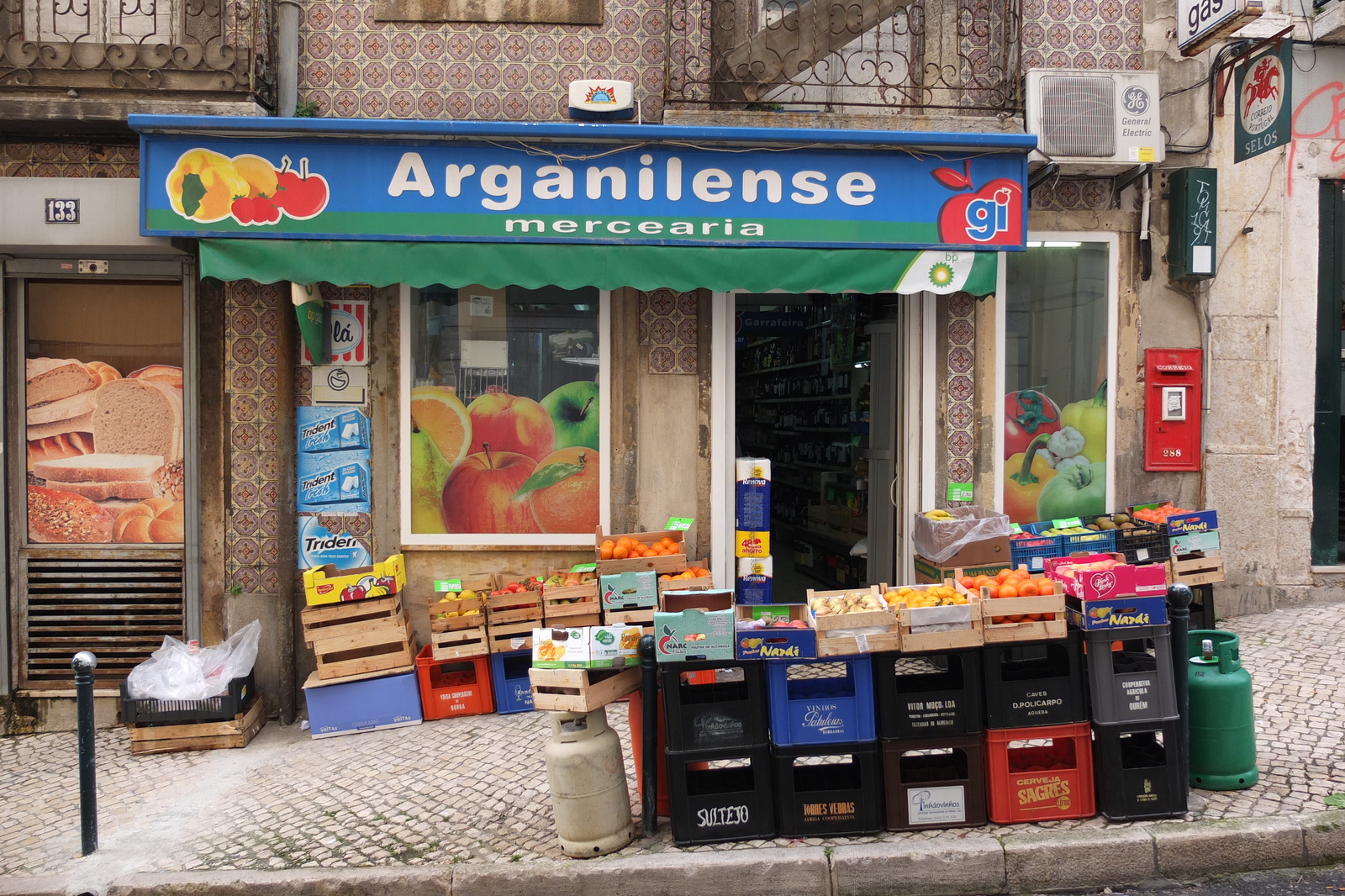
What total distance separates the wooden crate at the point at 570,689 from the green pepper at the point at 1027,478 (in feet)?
14.8

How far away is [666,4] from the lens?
705cm

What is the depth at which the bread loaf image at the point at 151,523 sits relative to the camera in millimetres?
7234

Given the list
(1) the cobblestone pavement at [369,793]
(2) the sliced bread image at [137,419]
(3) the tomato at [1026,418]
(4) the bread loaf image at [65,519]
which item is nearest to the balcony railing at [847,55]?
(3) the tomato at [1026,418]

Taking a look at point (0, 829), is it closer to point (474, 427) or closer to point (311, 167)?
point (474, 427)

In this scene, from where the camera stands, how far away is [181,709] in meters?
6.44

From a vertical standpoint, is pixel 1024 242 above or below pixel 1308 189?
below

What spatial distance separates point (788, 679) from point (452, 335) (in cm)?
415

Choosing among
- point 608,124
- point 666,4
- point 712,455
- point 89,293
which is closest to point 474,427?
point 712,455

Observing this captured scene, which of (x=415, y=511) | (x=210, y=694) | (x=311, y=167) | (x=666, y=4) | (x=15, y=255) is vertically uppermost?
(x=666, y=4)

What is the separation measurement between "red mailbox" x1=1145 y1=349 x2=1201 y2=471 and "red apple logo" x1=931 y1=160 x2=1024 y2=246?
2.09 m

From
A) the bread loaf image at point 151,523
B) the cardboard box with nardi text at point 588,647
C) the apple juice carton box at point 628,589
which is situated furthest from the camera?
the bread loaf image at point 151,523

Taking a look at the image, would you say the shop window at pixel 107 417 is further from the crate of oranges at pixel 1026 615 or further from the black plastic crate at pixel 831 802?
the crate of oranges at pixel 1026 615

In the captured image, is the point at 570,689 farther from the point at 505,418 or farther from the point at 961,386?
the point at 961,386

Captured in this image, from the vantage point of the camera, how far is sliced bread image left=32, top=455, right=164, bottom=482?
7.20 meters
